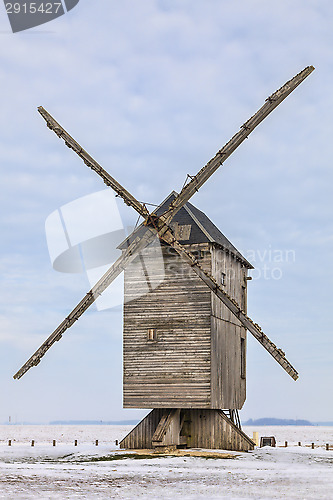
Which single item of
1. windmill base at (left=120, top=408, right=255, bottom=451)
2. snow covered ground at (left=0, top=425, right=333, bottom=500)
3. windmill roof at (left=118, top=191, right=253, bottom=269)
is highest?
windmill roof at (left=118, top=191, right=253, bottom=269)

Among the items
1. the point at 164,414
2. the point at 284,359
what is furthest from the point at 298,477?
the point at 164,414

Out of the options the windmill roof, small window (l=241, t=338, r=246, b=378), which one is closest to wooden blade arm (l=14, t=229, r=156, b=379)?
the windmill roof

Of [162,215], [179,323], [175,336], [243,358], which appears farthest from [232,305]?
[243,358]

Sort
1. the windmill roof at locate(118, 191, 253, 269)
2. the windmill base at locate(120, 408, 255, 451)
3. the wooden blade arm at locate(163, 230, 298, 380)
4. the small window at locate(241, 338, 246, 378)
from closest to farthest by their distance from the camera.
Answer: the wooden blade arm at locate(163, 230, 298, 380) < the windmill base at locate(120, 408, 255, 451) < the windmill roof at locate(118, 191, 253, 269) < the small window at locate(241, 338, 246, 378)

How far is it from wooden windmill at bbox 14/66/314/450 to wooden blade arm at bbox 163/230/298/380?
57 mm

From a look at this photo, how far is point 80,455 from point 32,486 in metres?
13.1

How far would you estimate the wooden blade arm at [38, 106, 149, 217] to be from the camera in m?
36.2

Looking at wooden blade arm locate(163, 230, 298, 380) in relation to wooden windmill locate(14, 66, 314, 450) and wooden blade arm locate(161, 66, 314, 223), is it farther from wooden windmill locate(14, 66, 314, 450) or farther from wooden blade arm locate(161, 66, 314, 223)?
wooden blade arm locate(161, 66, 314, 223)

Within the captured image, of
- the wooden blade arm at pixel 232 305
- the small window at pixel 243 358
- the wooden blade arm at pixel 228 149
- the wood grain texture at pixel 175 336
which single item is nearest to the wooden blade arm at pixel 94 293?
the wood grain texture at pixel 175 336

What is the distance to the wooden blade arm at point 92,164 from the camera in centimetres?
3616

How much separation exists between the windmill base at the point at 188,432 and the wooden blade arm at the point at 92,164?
9.99 m

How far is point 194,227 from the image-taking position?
119 feet

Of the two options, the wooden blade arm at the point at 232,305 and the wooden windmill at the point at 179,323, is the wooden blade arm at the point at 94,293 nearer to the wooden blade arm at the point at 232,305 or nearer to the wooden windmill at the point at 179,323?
the wooden windmill at the point at 179,323

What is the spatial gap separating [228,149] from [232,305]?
25.1ft
